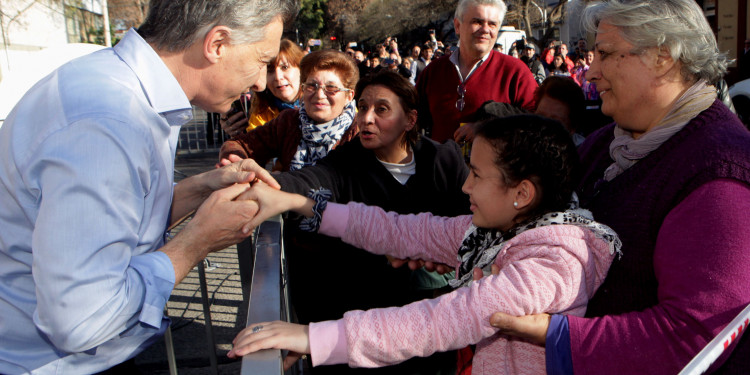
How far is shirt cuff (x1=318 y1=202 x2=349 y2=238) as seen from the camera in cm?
220

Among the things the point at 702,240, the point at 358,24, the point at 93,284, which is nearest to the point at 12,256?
the point at 93,284

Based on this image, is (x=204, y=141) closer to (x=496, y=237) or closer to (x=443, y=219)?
(x=443, y=219)

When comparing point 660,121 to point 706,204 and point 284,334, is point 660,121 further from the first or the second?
point 284,334

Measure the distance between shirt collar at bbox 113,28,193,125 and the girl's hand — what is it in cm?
68

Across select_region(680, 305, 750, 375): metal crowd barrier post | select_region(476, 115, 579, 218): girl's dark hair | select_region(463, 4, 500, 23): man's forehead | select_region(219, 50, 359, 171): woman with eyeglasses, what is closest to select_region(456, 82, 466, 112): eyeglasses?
select_region(463, 4, 500, 23): man's forehead

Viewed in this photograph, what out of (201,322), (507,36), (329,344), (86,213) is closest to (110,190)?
(86,213)

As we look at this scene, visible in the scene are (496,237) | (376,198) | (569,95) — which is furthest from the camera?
(569,95)

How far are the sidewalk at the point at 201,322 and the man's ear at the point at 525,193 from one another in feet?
8.78

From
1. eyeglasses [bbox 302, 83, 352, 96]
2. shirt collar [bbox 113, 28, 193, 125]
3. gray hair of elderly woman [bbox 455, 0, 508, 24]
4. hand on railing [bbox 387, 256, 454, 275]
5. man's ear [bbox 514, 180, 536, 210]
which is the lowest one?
hand on railing [bbox 387, 256, 454, 275]

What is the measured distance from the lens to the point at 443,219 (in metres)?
2.23

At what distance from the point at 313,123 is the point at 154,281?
6.21 feet

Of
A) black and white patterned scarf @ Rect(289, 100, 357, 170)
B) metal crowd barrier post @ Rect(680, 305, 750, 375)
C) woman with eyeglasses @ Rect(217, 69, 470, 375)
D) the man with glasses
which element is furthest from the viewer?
the man with glasses

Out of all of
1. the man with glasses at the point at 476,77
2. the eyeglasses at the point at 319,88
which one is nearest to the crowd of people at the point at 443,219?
the eyeglasses at the point at 319,88

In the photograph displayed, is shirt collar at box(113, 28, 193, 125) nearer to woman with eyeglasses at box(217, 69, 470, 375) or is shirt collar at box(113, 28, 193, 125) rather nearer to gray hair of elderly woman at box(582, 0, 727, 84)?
woman with eyeglasses at box(217, 69, 470, 375)
